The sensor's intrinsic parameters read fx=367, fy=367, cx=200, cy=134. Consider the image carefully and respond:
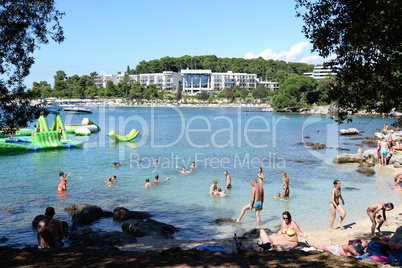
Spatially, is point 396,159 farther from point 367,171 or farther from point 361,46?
point 361,46

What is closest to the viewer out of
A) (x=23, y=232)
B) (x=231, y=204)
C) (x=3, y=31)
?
(x=3, y=31)

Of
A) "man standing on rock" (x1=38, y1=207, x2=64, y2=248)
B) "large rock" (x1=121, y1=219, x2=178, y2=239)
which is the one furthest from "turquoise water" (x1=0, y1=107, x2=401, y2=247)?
"man standing on rock" (x1=38, y1=207, x2=64, y2=248)

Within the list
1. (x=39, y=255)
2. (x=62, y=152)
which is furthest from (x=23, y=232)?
(x=62, y=152)

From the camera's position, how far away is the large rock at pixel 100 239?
9.80 metres

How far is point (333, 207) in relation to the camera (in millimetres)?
11398

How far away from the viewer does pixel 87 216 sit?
41.5 feet

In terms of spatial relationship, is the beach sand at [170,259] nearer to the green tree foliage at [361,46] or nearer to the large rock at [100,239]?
the large rock at [100,239]

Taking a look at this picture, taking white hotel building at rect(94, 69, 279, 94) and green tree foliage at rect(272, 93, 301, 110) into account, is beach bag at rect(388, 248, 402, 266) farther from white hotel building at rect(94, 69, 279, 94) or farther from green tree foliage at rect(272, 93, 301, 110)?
white hotel building at rect(94, 69, 279, 94)

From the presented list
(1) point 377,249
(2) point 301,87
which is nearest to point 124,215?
(1) point 377,249

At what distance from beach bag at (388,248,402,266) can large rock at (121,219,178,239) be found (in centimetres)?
593

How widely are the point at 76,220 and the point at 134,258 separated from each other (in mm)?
5959

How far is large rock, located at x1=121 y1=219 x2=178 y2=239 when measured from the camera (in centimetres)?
1080

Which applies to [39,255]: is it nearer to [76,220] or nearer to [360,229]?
[76,220]

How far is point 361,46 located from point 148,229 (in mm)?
7571
